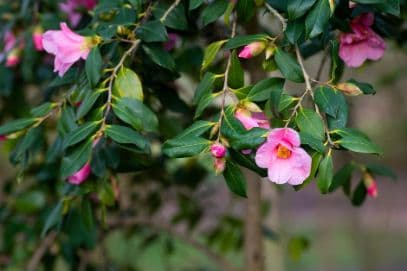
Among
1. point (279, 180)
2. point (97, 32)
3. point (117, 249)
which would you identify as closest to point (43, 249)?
point (97, 32)

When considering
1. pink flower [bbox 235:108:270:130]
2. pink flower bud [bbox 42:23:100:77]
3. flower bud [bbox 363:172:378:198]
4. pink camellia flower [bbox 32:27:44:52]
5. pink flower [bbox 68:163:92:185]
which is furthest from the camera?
pink camellia flower [bbox 32:27:44:52]

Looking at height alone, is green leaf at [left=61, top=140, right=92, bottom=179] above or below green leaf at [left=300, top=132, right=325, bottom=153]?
below

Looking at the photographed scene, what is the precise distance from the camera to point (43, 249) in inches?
78.4

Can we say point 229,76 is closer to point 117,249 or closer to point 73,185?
point 73,185

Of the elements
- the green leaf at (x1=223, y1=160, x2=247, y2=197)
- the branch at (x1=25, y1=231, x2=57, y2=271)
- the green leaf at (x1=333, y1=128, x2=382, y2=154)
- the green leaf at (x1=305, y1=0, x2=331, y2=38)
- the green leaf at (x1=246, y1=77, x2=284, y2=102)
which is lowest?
the branch at (x1=25, y1=231, x2=57, y2=271)

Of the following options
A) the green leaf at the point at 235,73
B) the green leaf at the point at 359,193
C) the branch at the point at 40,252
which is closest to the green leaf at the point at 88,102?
the green leaf at the point at 235,73

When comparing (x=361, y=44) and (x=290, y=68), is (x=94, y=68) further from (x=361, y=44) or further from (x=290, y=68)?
(x=361, y=44)

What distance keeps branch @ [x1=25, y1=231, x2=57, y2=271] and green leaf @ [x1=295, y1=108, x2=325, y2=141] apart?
3.79 ft

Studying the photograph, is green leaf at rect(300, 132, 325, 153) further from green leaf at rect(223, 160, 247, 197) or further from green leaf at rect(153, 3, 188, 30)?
green leaf at rect(153, 3, 188, 30)

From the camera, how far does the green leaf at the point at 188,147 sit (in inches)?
40.1

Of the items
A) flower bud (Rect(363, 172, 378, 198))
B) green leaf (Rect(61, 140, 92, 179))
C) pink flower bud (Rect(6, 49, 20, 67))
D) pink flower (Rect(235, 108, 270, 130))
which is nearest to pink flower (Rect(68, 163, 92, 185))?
green leaf (Rect(61, 140, 92, 179))

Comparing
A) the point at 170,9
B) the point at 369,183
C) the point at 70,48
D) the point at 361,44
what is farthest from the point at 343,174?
the point at 70,48

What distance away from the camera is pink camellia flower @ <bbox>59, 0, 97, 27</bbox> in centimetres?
166

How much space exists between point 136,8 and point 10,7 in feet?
2.54
